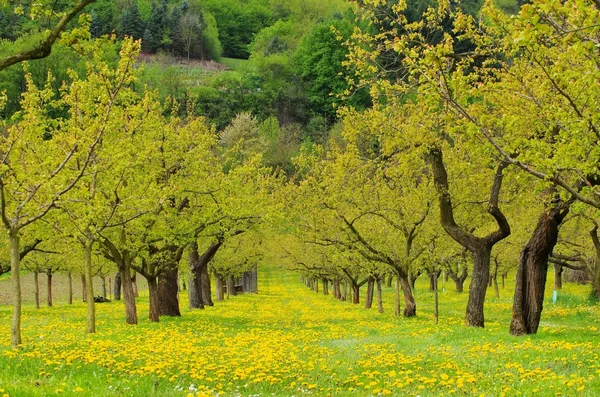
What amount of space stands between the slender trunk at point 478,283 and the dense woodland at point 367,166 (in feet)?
0.19

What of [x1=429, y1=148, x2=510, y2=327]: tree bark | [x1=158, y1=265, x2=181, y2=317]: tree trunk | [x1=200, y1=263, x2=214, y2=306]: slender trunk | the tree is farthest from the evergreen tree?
the tree

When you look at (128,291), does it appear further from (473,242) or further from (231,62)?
(231,62)

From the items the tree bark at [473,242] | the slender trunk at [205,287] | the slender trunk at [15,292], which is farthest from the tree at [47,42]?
the slender trunk at [205,287]

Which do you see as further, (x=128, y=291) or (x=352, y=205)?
(x=352, y=205)

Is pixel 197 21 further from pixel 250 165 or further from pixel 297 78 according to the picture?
pixel 250 165

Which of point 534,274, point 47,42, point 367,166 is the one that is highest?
point 47,42

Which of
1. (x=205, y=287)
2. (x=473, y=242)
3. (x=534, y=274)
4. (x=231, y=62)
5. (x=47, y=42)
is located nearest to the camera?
(x=47, y=42)

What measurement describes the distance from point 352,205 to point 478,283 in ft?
29.6

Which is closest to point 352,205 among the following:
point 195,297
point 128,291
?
point 128,291

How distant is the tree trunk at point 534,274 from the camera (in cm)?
1780

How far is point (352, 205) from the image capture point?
96.6 ft

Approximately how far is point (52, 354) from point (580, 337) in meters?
14.5

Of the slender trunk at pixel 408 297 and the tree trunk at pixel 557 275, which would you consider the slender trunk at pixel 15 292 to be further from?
the tree trunk at pixel 557 275

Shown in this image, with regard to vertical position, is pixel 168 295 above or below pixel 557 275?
above
